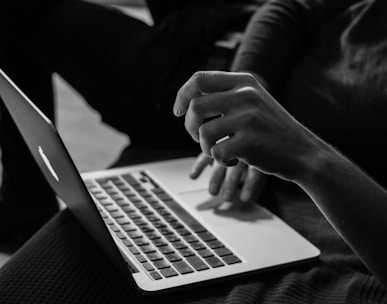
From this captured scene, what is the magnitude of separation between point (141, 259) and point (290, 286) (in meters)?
0.17

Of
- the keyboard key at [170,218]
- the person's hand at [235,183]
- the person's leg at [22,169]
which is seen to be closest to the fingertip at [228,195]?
the person's hand at [235,183]

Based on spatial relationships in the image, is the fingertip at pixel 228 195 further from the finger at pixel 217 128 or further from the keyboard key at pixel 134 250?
the finger at pixel 217 128

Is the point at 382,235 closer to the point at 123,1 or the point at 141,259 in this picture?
the point at 141,259

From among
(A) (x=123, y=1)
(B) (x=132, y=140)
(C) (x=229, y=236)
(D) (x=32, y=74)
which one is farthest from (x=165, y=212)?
(A) (x=123, y=1)

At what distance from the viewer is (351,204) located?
72 centimetres

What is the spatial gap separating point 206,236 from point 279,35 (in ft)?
1.54

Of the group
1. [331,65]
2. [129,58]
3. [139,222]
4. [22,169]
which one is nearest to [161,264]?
[139,222]

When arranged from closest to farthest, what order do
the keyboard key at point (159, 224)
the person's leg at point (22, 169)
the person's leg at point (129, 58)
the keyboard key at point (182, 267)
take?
the keyboard key at point (182, 267)
the keyboard key at point (159, 224)
the person's leg at point (129, 58)
the person's leg at point (22, 169)

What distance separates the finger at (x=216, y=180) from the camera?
3.31 ft

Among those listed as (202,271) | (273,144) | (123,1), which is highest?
(273,144)

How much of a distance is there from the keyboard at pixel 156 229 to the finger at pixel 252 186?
0.33 ft

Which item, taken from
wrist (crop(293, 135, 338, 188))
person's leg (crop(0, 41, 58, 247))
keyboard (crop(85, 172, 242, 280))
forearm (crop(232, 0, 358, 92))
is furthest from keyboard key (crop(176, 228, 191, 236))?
person's leg (crop(0, 41, 58, 247))

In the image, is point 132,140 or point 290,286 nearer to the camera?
point 290,286

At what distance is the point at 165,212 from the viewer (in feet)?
3.09
